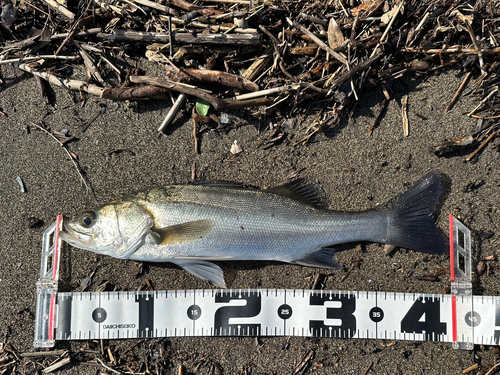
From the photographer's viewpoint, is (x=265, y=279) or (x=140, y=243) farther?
(x=265, y=279)

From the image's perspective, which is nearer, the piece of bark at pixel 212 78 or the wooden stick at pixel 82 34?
the piece of bark at pixel 212 78

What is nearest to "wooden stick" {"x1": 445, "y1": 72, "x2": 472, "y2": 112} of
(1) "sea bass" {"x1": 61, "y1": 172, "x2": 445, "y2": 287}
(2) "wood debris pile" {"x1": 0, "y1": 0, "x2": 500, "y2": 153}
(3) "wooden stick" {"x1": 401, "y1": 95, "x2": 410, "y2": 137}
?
(2) "wood debris pile" {"x1": 0, "y1": 0, "x2": 500, "y2": 153}

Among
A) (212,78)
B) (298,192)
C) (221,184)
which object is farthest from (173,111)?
(298,192)

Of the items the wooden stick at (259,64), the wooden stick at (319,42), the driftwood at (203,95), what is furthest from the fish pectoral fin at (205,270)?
the wooden stick at (319,42)

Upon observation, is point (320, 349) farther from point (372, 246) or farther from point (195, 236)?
point (195, 236)

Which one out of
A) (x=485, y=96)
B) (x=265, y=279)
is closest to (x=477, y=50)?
(x=485, y=96)

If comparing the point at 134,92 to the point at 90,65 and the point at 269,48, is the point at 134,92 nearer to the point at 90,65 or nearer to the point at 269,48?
the point at 90,65

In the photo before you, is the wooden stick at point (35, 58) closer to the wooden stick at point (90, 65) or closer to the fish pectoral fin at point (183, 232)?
the wooden stick at point (90, 65)
